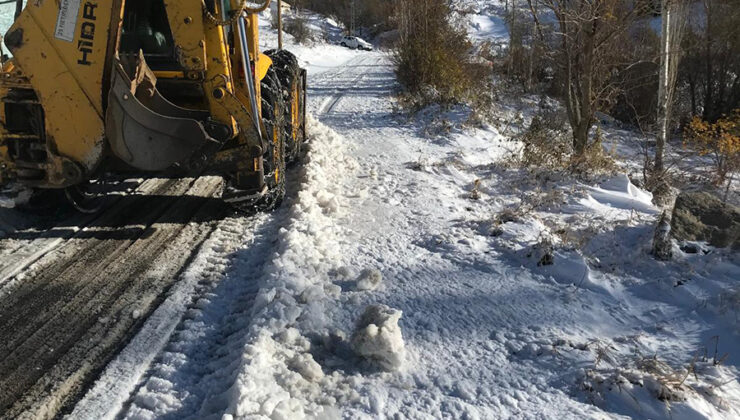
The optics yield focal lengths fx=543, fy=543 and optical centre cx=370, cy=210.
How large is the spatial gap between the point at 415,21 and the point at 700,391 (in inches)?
527

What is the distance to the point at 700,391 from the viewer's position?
3.20 m

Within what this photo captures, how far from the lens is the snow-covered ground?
3094 millimetres

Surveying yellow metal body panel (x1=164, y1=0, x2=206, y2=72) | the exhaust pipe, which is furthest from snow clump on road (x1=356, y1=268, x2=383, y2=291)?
yellow metal body panel (x1=164, y1=0, x2=206, y2=72)

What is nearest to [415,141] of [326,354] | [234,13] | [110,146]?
[234,13]

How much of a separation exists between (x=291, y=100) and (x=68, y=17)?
10.7 ft

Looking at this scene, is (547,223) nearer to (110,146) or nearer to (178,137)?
(178,137)

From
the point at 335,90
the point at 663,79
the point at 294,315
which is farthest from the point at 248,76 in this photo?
the point at 335,90

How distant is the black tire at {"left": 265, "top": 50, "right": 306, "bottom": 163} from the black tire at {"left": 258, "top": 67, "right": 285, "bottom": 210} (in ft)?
2.74

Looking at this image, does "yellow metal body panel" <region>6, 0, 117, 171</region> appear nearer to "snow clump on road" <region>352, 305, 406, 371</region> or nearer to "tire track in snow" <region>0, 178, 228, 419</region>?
"tire track in snow" <region>0, 178, 228, 419</region>

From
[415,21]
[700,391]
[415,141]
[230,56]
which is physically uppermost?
[415,21]

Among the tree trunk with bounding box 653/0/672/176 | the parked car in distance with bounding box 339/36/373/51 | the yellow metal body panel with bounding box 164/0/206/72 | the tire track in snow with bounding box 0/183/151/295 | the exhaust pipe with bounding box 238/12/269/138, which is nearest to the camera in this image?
the tire track in snow with bounding box 0/183/151/295

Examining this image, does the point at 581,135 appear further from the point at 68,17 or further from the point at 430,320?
the point at 68,17

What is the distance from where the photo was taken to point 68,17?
481cm

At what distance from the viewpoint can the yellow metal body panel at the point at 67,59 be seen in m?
4.82
